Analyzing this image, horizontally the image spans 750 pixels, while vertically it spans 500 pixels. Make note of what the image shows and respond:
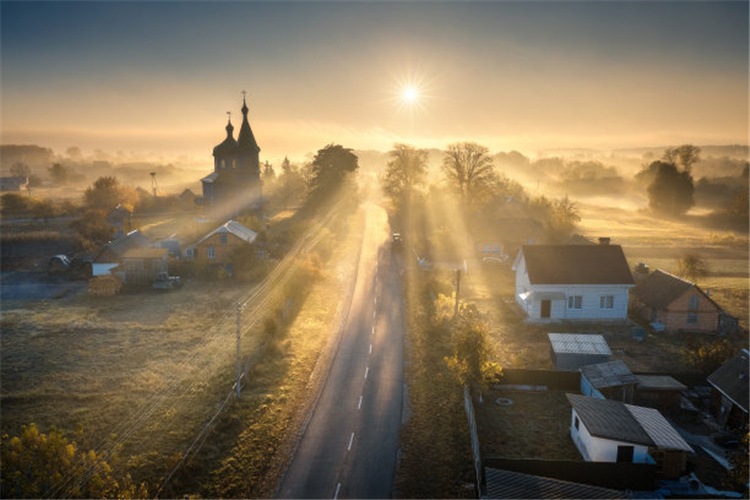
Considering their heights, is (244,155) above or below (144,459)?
above

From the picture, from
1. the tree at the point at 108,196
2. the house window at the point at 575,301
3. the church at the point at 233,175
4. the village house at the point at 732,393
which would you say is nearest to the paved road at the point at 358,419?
the house window at the point at 575,301

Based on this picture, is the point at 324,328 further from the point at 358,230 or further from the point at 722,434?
the point at 358,230

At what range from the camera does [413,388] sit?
29547 millimetres

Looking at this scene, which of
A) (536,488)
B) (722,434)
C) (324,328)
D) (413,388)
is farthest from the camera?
(324,328)

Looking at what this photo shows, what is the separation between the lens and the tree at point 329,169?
97750 millimetres

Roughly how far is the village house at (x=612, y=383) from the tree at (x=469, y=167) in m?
61.2

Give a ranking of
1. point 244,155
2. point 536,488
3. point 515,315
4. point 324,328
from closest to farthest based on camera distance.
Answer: point 536,488
point 324,328
point 515,315
point 244,155

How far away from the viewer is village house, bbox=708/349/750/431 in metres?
25.2

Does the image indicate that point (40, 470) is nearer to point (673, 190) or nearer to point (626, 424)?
point (626, 424)

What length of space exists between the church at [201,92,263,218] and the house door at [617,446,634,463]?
7295 cm

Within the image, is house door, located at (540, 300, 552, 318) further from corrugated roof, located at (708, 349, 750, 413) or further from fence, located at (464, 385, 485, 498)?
fence, located at (464, 385, 485, 498)

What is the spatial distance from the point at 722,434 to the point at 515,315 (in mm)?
18820

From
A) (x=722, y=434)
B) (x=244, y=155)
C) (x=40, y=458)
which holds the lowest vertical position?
(x=722, y=434)

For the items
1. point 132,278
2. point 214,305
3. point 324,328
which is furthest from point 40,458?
point 132,278
